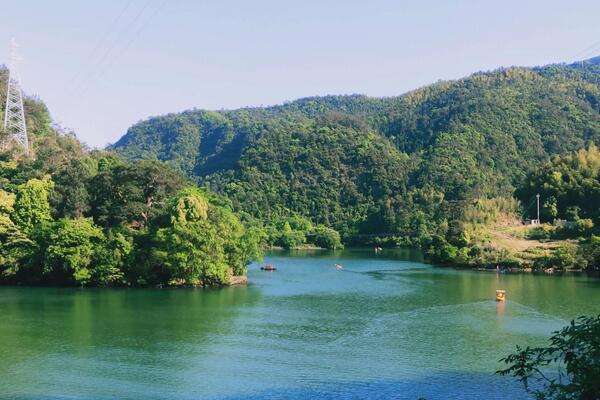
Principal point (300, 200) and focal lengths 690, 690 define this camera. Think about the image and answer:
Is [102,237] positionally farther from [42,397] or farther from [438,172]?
[438,172]

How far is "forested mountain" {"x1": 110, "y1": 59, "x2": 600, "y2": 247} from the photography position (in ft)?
335

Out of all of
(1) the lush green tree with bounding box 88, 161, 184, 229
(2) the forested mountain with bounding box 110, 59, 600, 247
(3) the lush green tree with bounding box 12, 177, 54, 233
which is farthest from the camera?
(2) the forested mountain with bounding box 110, 59, 600, 247

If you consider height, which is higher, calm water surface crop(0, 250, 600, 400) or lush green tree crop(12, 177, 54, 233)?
lush green tree crop(12, 177, 54, 233)

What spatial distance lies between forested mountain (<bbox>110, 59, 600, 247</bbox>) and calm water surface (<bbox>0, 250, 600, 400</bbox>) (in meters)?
45.9

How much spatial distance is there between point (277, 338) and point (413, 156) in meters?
95.6

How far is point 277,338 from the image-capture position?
26.6 meters

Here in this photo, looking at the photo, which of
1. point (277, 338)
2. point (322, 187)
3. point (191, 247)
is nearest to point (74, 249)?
point (191, 247)

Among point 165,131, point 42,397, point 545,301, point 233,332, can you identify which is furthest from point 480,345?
point 165,131

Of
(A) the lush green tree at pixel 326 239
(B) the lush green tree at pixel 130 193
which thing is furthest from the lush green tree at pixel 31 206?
(A) the lush green tree at pixel 326 239

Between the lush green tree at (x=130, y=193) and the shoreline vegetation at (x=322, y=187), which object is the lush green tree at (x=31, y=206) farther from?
the lush green tree at (x=130, y=193)

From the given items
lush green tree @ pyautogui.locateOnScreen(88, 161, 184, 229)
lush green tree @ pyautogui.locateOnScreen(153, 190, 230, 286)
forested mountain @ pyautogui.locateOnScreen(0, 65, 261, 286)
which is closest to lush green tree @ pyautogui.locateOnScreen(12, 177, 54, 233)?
forested mountain @ pyautogui.locateOnScreen(0, 65, 261, 286)

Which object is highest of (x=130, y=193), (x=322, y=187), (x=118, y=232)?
(x=322, y=187)

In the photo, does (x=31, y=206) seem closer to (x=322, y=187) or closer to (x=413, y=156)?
(x=322, y=187)

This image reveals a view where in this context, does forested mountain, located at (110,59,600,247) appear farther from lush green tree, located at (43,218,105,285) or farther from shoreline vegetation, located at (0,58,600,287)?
lush green tree, located at (43,218,105,285)
